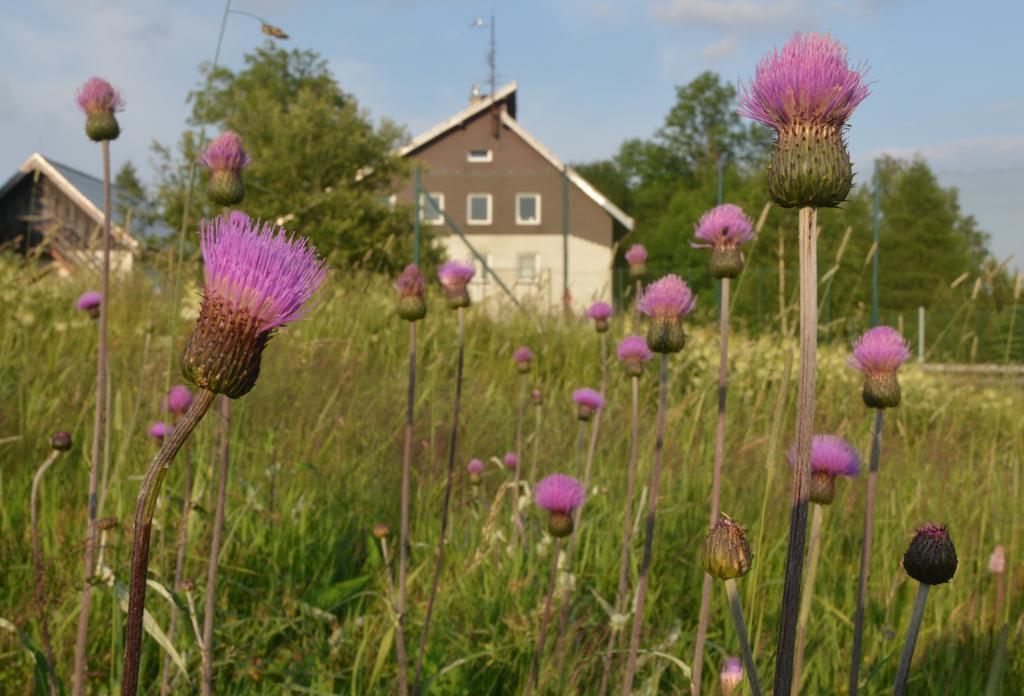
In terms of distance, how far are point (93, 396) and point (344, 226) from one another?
1516 centimetres

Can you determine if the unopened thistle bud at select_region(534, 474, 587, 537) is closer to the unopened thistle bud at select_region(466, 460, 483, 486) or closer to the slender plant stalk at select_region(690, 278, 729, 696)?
the slender plant stalk at select_region(690, 278, 729, 696)

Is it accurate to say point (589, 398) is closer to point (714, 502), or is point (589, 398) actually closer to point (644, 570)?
point (644, 570)

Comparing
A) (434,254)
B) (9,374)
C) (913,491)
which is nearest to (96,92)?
(9,374)

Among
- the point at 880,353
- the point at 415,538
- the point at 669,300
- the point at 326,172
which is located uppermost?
the point at 326,172

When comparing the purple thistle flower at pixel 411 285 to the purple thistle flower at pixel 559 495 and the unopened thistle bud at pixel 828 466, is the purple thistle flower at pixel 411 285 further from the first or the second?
the unopened thistle bud at pixel 828 466

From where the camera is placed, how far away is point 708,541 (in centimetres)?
86

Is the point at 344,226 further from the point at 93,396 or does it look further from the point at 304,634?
the point at 304,634

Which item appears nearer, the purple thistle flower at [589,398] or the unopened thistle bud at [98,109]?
the unopened thistle bud at [98,109]

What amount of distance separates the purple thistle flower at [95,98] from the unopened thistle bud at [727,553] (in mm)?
1552

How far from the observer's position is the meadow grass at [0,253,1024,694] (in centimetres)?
195

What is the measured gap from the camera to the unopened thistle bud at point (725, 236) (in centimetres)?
159

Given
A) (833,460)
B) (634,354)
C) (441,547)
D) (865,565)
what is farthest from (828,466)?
(441,547)

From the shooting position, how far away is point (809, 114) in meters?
0.87

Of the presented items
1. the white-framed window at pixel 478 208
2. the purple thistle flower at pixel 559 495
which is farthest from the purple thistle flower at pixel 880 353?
the white-framed window at pixel 478 208
